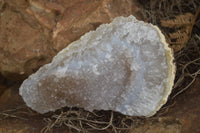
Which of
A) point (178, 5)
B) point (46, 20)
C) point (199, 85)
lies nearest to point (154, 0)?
point (178, 5)

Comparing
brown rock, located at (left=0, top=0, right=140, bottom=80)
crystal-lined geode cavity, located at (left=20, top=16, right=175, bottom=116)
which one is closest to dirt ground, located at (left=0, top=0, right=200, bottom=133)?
crystal-lined geode cavity, located at (left=20, top=16, right=175, bottom=116)

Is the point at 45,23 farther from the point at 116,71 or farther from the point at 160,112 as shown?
the point at 160,112

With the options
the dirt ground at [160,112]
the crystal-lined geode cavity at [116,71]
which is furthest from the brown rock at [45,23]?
the dirt ground at [160,112]

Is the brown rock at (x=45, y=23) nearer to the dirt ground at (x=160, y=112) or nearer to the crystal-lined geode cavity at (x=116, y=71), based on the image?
the crystal-lined geode cavity at (x=116, y=71)

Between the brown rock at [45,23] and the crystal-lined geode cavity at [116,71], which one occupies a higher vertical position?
the brown rock at [45,23]

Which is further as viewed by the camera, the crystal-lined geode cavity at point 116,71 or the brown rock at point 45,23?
the brown rock at point 45,23

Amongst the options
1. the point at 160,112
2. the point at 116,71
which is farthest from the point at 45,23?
the point at 160,112

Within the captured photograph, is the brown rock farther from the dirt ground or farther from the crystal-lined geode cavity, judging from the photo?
the dirt ground
